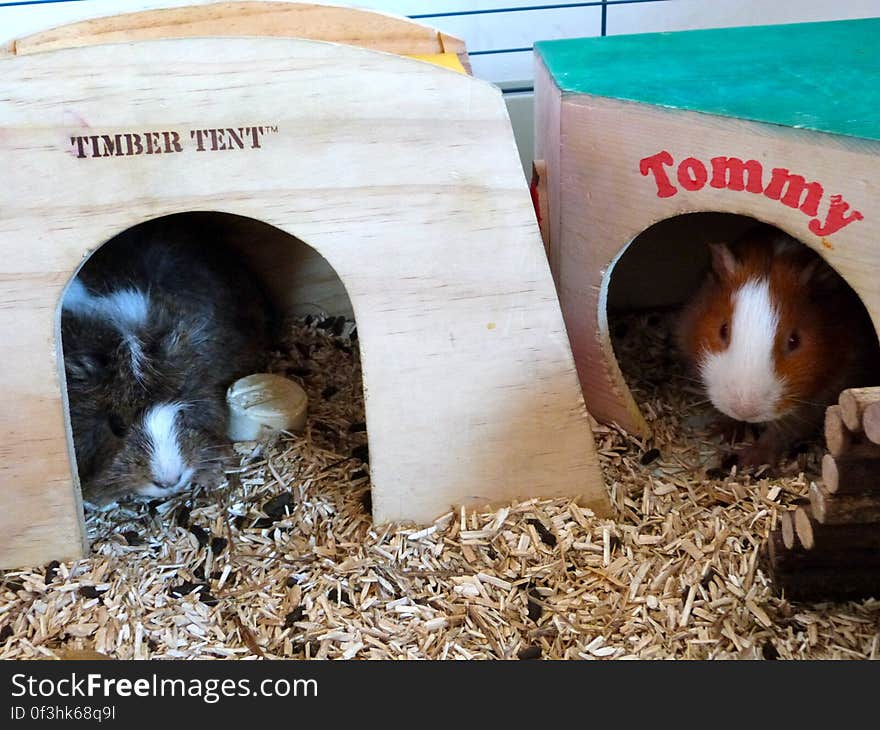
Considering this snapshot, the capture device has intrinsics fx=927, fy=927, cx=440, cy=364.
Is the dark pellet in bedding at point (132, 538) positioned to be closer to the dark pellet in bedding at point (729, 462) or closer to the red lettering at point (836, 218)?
the dark pellet in bedding at point (729, 462)

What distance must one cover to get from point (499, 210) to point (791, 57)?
2.81ft

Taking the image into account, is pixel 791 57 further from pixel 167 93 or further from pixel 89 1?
pixel 89 1

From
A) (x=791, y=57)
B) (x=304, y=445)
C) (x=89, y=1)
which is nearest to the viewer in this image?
(x=791, y=57)

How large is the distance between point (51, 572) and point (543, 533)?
997mm

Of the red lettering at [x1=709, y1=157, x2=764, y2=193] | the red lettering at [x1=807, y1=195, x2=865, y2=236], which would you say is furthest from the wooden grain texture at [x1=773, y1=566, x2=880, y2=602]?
the red lettering at [x1=709, y1=157, x2=764, y2=193]

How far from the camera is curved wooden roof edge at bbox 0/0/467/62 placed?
207cm

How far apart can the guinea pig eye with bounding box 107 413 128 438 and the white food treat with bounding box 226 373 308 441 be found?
1.00ft

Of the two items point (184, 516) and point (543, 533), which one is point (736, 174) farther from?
point (184, 516)

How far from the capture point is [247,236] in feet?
8.80

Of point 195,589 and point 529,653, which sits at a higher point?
point 195,589

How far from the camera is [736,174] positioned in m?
1.76

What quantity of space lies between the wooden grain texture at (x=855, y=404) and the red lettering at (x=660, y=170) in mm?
694

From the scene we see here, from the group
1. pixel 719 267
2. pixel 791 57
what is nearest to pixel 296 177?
pixel 719 267

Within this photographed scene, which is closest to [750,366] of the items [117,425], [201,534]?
[201,534]
